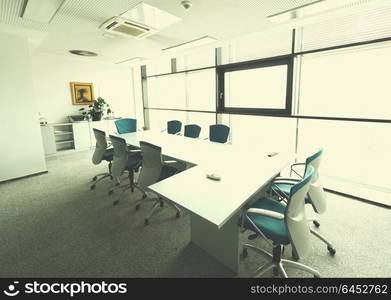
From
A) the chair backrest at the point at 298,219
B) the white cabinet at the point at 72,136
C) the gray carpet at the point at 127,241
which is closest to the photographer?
the chair backrest at the point at 298,219

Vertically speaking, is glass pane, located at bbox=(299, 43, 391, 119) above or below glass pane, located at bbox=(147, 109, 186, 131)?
above

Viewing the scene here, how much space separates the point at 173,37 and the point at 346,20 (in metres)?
2.78

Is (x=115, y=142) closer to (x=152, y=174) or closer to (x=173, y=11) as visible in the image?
(x=152, y=174)

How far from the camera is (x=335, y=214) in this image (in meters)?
2.80

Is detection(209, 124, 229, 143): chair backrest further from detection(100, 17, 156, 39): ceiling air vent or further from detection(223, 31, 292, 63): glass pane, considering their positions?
detection(100, 17, 156, 39): ceiling air vent

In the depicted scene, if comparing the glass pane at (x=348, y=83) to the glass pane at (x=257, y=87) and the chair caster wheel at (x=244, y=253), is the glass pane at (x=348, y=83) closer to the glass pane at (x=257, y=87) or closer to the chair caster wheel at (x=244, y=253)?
the glass pane at (x=257, y=87)

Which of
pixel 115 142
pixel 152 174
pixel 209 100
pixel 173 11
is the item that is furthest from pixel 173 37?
pixel 152 174

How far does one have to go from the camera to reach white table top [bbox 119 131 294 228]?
1546 millimetres

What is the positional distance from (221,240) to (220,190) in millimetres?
540

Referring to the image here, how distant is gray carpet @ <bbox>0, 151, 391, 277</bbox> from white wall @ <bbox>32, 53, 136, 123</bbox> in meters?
3.29

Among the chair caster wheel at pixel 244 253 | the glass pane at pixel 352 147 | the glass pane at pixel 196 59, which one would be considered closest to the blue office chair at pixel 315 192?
the chair caster wheel at pixel 244 253

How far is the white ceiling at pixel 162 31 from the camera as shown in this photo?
104 inches

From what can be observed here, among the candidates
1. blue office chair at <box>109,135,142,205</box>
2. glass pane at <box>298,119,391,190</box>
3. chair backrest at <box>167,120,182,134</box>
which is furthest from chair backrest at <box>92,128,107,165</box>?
glass pane at <box>298,119,391,190</box>

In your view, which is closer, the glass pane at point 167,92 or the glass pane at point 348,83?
the glass pane at point 348,83
